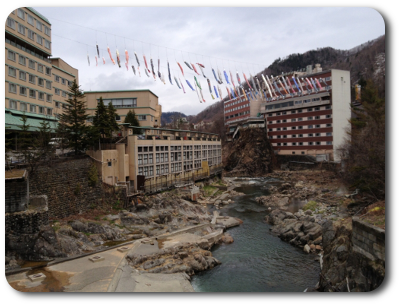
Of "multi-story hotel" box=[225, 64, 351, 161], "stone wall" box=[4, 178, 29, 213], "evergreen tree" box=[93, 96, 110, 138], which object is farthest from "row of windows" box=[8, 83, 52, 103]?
"multi-story hotel" box=[225, 64, 351, 161]

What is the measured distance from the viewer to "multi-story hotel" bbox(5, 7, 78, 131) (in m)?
25.2

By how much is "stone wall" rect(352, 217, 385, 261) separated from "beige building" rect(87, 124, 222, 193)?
1815 centimetres

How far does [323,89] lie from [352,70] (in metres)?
61.0

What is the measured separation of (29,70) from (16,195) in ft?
69.0

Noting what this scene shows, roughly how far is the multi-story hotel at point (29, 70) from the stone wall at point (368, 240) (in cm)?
2335

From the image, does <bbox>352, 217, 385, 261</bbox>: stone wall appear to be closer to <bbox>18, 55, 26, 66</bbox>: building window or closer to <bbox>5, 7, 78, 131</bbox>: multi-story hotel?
<bbox>5, 7, 78, 131</bbox>: multi-story hotel

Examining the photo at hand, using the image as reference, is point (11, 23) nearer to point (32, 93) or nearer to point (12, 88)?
point (12, 88)

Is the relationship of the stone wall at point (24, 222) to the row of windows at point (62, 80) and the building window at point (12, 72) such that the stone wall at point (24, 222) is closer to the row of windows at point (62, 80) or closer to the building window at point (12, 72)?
the building window at point (12, 72)

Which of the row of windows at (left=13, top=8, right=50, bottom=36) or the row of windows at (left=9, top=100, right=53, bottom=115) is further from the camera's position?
the row of windows at (left=13, top=8, right=50, bottom=36)

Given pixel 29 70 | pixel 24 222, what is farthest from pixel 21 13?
pixel 24 222
